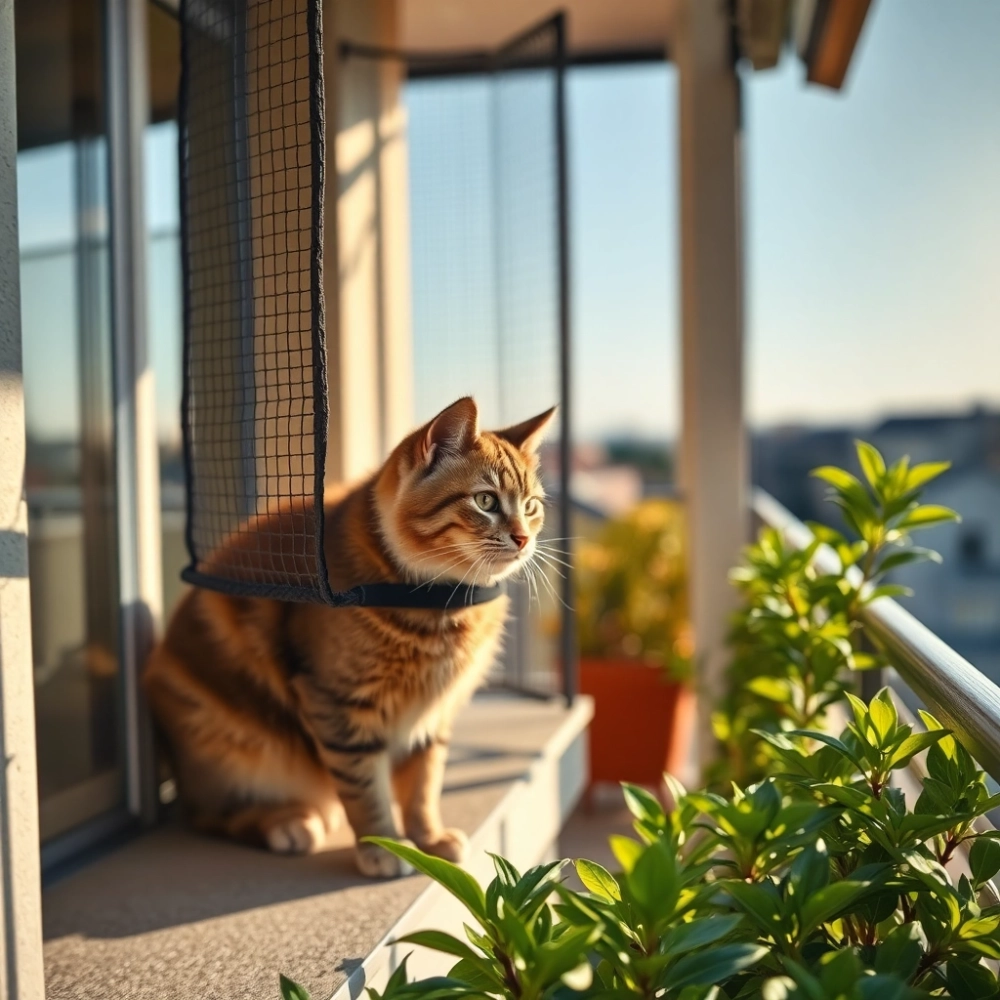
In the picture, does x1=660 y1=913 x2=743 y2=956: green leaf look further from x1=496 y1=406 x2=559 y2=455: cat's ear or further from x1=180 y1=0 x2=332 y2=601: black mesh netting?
x1=496 y1=406 x2=559 y2=455: cat's ear

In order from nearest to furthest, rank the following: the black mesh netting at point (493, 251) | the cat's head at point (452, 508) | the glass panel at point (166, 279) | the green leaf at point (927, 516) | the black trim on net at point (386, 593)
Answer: the black trim on net at point (386, 593)
the cat's head at point (452, 508)
the green leaf at point (927, 516)
the glass panel at point (166, 279)
the black mesh netting at point (493, 251)

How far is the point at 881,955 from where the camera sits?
0.93 metres

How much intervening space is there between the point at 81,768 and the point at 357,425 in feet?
3.47

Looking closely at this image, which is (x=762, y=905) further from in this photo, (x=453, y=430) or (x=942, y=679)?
(x=453, y=430)

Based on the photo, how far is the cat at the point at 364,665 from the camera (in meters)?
1.60

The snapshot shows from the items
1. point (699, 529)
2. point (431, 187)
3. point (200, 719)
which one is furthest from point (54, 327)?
point (699, 529)

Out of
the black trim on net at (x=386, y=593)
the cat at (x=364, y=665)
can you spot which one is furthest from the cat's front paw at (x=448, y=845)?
the black trim on net at (x=386, y=593)

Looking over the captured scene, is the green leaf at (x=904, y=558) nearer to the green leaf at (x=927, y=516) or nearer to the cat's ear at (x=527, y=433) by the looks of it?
the green leaf at (x=927, y=516)

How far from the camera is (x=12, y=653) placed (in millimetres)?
1143

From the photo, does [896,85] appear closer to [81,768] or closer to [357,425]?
[357,425]

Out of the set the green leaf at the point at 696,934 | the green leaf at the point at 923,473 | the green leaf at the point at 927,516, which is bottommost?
the green leaf at the point at 696,934

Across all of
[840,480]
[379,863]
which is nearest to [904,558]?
[840,480]

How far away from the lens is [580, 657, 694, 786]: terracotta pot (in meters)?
3.72

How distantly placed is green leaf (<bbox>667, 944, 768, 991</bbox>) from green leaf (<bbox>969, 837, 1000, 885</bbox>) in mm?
312
